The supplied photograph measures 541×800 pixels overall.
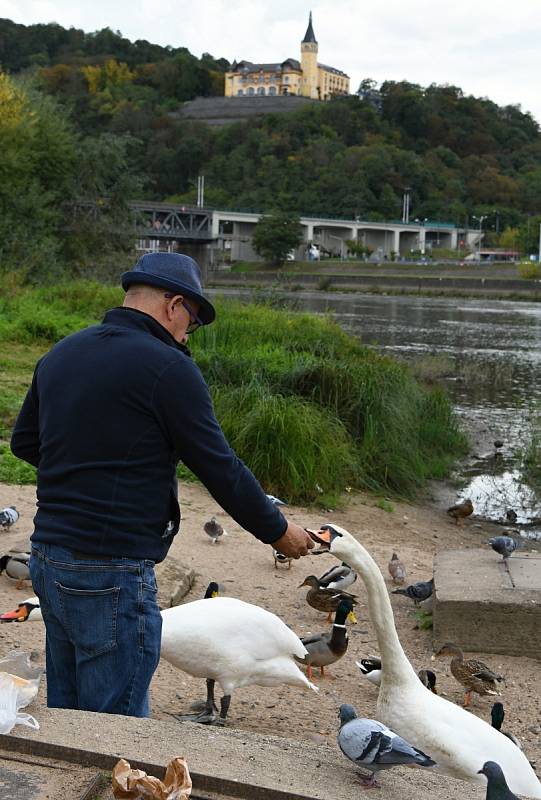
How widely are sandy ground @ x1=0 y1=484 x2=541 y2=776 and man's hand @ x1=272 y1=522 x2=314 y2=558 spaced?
0.98 meters

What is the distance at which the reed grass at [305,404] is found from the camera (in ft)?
35.0

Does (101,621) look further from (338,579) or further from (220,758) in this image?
(338,579)

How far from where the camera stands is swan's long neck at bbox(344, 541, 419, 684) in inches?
159

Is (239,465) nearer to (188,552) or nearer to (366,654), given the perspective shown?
(366,654)

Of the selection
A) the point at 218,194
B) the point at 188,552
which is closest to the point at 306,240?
the point at 218,194

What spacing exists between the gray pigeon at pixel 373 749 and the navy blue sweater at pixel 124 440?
2.50 feet

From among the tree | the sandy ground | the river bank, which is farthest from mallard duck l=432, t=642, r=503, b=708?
the tree

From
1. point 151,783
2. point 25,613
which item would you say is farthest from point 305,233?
point 151,783

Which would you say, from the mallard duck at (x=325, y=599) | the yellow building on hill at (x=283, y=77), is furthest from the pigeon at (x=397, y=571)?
the yellow building on hill at (x=283, y=77)

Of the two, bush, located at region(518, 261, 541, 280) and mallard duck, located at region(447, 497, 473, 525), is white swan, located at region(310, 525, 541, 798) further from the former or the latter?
bush, located at region(518, 261, 541, 280)

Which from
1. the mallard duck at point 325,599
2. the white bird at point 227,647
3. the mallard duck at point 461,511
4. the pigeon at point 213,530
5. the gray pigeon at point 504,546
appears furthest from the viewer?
the mallard duck at point 461,511

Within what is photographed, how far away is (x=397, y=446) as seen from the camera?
12.5 meters

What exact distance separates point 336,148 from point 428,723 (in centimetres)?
13509

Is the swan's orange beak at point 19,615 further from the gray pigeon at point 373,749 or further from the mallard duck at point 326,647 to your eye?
the gray pigeon at point 373,749
